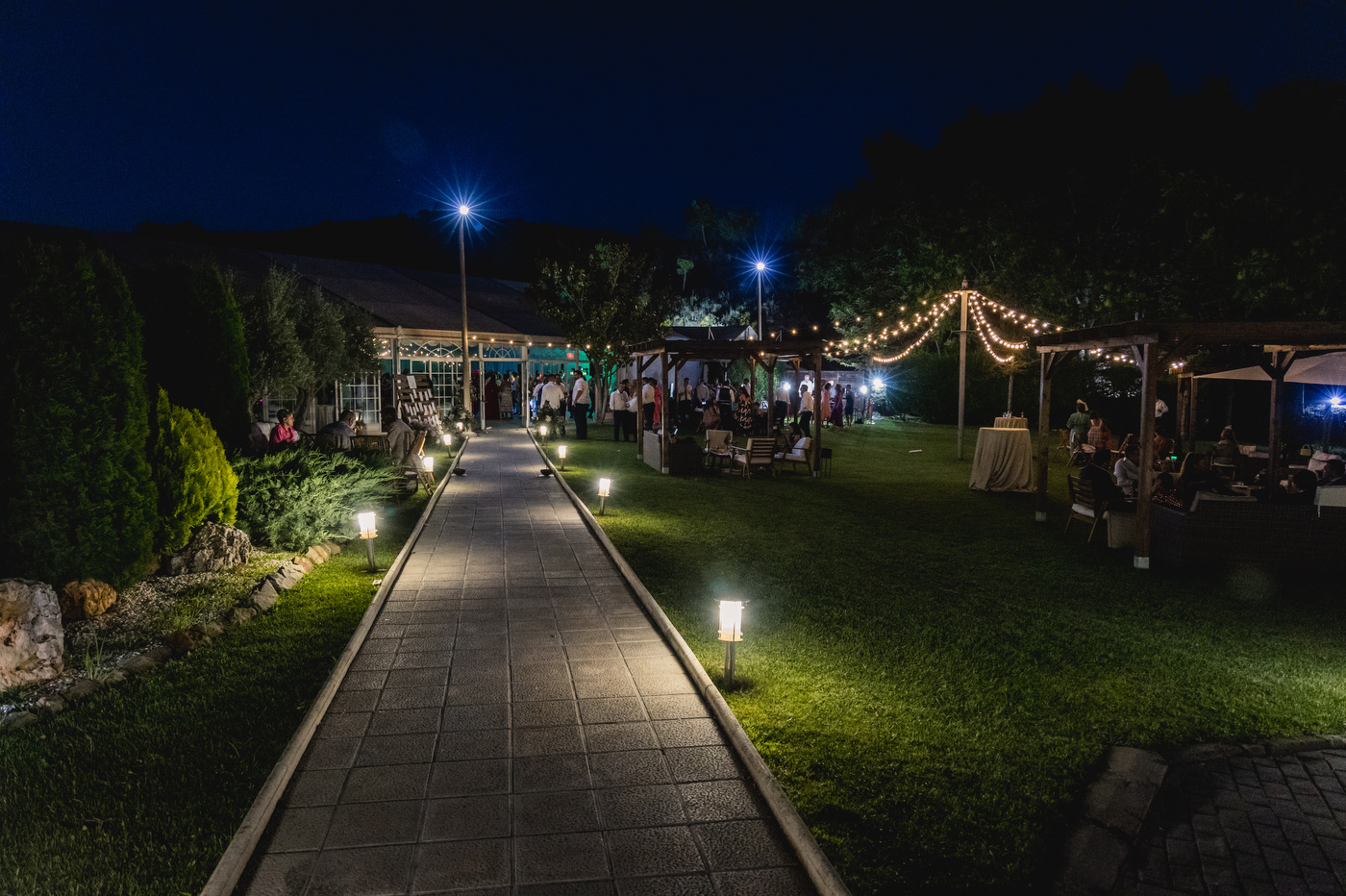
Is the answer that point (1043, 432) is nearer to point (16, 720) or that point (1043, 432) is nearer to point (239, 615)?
point (239, 615)

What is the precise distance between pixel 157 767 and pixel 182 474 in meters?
4.23

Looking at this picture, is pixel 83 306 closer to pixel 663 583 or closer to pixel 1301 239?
pixel 663 583

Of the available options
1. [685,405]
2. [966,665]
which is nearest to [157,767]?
[966,665]

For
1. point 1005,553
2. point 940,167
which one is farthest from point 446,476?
point 940,167

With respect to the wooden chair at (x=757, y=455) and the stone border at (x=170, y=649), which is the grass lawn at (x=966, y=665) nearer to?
the stone border at (x=170, y=649)

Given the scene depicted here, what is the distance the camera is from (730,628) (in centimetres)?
468

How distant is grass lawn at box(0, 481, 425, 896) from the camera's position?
117 inches

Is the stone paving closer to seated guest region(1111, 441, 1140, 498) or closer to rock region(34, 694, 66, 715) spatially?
rock region(34, 694, 66, 715)

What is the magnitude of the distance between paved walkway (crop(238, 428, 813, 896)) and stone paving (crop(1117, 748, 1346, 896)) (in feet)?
5.02

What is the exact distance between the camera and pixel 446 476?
1348cm

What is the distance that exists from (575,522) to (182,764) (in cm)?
633

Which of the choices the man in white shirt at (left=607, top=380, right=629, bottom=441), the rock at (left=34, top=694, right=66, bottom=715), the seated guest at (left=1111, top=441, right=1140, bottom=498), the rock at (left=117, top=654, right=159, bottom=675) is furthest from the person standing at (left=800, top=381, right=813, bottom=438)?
the rock at (left=34, top=694, right=66, bottom=715)

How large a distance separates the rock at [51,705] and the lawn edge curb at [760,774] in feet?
11.4

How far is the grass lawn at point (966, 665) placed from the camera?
3.38 metres
